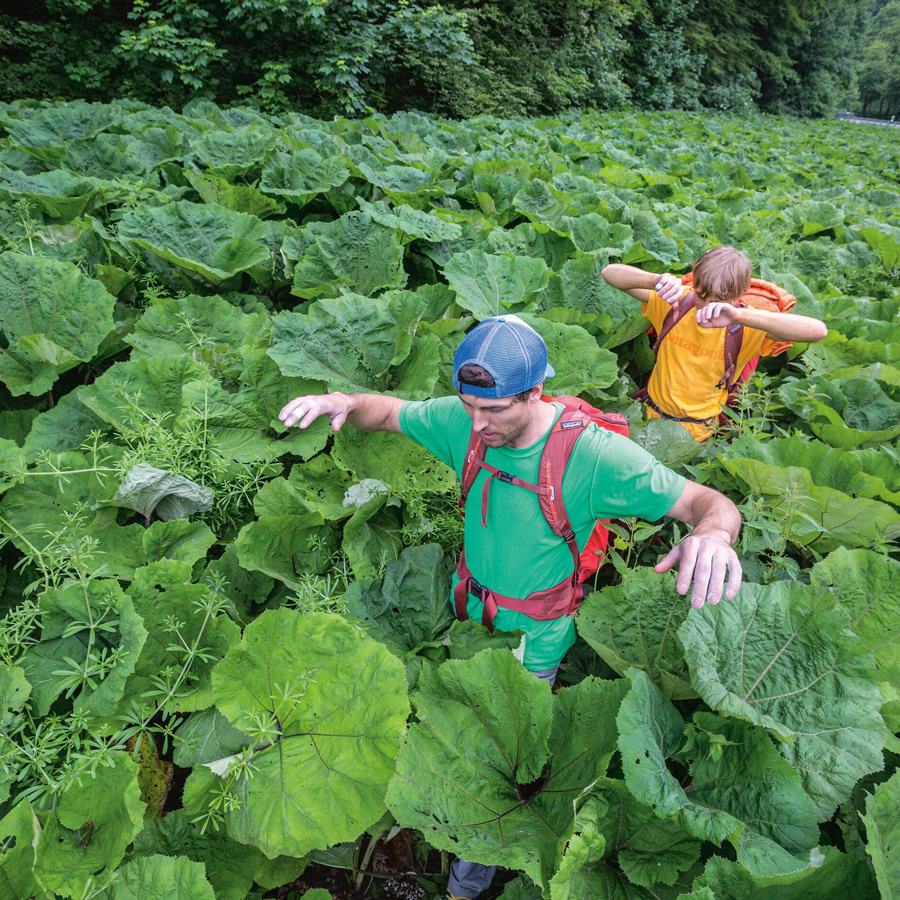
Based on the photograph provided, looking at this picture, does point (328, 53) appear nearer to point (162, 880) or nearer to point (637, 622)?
point (637, 622)

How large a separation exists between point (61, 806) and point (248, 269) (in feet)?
9.18

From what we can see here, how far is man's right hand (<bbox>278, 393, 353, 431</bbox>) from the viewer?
2.10m

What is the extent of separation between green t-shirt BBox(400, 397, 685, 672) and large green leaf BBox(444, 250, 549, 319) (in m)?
1.26

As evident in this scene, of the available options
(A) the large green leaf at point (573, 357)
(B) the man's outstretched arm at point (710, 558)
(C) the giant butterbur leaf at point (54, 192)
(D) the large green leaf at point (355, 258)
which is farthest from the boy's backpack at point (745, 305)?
(C) the giant butterbur leaf at point (54, 192)

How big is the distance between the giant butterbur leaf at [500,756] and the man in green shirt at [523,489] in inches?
14.4

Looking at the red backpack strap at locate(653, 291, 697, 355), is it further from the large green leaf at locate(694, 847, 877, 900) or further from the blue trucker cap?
the large green leaf at locate(694, 847, 877, 900)

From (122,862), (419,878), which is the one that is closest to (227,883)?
(122,862)

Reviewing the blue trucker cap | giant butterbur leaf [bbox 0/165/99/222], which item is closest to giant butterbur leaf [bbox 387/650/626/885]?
the blue trucker cap

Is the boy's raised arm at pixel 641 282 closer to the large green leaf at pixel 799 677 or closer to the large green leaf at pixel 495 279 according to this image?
the large green leaf at pixel 495 279

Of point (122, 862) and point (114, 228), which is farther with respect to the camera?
point (114, 228)

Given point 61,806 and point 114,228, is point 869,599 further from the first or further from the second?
point 114,228

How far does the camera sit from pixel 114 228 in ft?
12.6

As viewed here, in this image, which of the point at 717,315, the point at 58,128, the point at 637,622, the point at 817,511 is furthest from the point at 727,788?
the point at 58,128

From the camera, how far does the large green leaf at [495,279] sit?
10.8 ft
